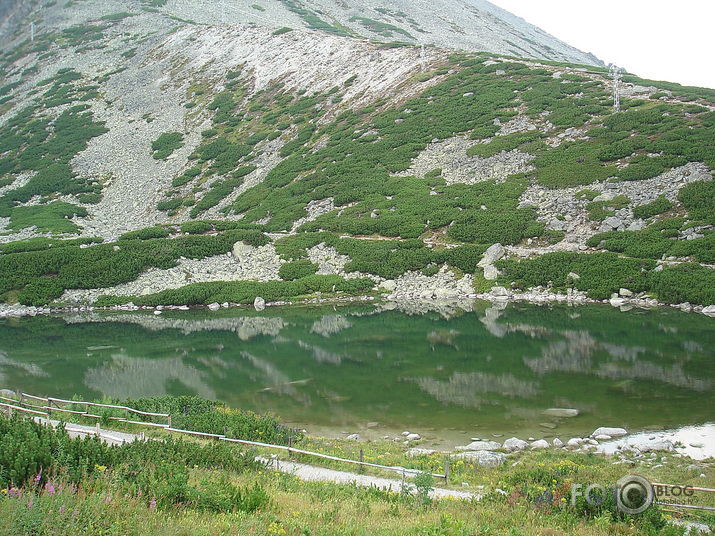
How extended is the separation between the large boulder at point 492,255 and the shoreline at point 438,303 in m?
3.29

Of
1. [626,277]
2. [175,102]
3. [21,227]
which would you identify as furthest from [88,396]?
[175,102]

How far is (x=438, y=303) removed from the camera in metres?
40.6

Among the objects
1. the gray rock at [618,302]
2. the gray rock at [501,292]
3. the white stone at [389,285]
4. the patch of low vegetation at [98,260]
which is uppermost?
the gray rock at [618,302]

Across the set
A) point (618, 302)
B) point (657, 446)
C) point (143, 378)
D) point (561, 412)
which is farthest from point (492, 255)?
point (657, 446)

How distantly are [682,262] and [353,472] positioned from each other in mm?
32056

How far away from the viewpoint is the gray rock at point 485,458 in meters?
14.1

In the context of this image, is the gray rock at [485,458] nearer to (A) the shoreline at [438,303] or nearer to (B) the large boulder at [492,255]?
(A) the shoreline at [438,303]

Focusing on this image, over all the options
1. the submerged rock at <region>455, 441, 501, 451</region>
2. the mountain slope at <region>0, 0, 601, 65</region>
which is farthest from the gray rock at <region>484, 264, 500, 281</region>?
the mountain slope at <region>0, 0, 601, 65</region>

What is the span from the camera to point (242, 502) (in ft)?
28.3

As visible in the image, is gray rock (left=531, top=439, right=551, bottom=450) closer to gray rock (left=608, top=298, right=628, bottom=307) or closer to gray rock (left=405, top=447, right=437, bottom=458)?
gray rock (left=405, top=447, right=437, bottom=458)

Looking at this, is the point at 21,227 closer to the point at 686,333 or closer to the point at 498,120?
the point at 498,120

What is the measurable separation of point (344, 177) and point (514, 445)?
163 feet

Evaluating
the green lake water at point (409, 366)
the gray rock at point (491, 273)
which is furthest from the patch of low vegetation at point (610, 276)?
the green lake water at point (409, 366)

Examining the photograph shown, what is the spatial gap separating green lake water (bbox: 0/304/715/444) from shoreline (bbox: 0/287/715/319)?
1609 mm
